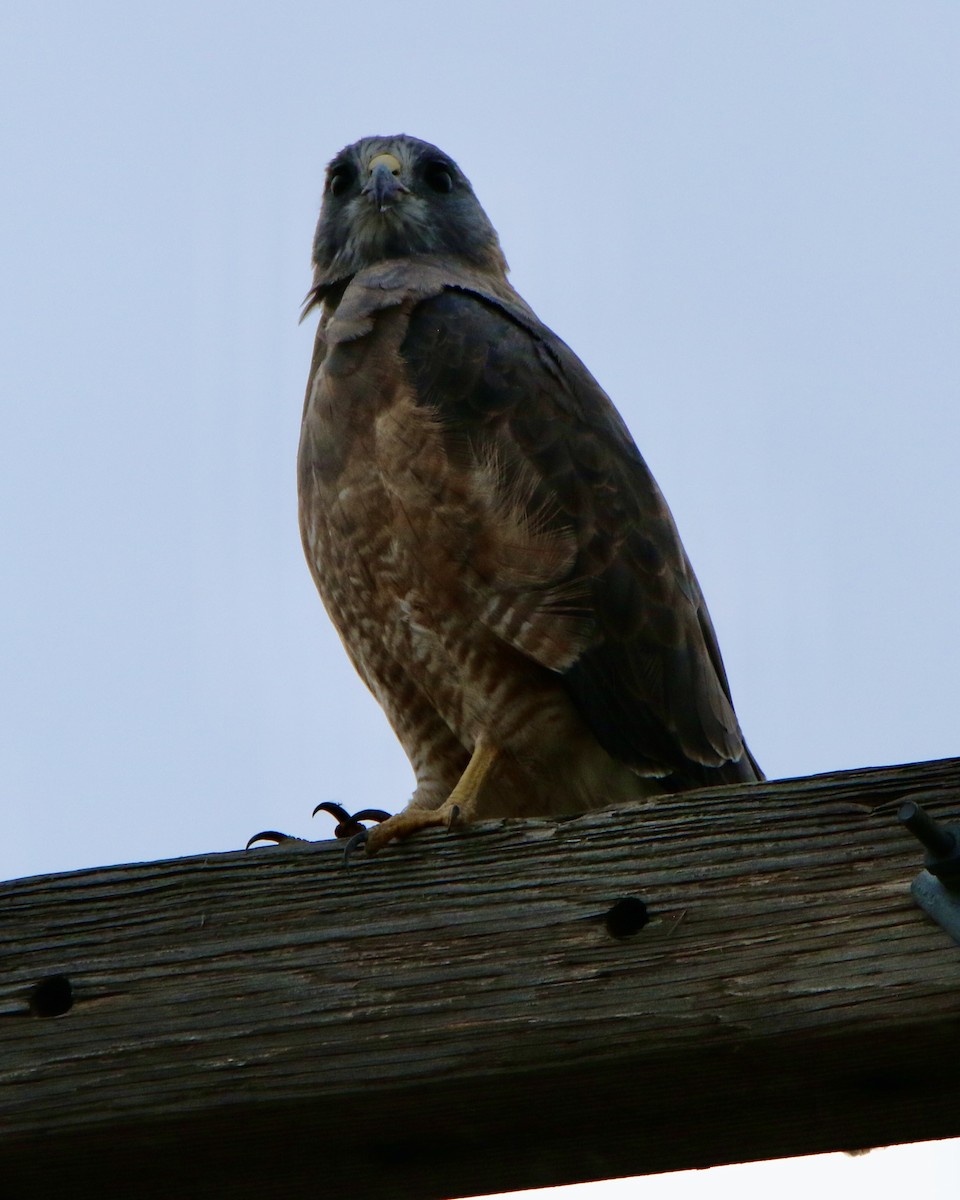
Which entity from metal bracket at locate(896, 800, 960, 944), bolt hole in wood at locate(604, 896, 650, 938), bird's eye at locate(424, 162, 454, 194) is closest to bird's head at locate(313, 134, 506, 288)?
bird's eye at locate(424, 162, 454, 194)

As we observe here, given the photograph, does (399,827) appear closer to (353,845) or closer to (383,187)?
(353,845)

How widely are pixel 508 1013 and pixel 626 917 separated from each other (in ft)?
0.62

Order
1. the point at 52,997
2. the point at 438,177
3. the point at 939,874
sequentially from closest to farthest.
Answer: the point at 939,874 < the point at 52,997 < the point at 438,177

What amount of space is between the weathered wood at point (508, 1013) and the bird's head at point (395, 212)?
10.3ft

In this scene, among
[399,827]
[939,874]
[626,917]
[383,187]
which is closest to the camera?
[939,874]

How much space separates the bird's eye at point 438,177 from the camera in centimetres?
532

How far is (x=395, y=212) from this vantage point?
4992 mm

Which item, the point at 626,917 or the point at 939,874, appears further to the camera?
the point at 626,917

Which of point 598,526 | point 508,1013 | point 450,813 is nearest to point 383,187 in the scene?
point 598,526

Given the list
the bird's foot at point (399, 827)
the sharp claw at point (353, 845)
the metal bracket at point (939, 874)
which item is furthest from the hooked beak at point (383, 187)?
the metal bracket at point (939, 874)

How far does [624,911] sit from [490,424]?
6.16 ft

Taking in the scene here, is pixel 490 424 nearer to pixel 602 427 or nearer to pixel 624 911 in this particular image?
pixel 602 427

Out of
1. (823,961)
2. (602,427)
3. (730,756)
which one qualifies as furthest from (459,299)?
(823,961)

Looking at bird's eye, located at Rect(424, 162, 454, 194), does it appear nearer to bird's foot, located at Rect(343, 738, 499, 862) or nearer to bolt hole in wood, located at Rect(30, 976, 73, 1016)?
bird's foot, located at Rect(343, 738, 499, 862)
